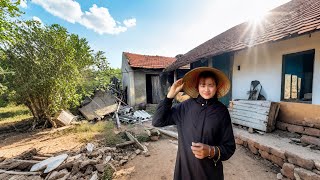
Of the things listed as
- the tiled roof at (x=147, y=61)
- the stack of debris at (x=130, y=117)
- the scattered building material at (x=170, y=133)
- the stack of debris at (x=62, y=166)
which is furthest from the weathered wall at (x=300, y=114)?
the tiled roof at (x=147, y=61)

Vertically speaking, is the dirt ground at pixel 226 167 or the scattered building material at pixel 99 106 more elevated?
the scattered building material at pixel 99 106

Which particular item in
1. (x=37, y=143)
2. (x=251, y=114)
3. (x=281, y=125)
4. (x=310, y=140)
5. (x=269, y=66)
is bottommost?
(x=37, y=143)

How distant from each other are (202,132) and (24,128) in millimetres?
10724

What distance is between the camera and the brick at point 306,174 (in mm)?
3320

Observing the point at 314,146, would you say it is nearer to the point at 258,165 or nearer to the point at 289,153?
the point at 289,153

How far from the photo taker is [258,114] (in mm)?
5746

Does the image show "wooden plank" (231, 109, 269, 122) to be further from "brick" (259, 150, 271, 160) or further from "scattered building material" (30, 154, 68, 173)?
"scattered building material" (30, 154, 68, 173)

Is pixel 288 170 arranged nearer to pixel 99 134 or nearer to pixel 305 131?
pixel 305 131

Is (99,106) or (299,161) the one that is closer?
(299,161)

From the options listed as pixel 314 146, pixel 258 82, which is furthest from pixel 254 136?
pixel 258 82

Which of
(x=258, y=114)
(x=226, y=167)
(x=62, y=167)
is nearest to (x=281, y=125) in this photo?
(x=258, y=114)

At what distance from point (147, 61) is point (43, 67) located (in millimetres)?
8750

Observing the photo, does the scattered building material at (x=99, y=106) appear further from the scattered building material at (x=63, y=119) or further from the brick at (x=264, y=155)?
the brick at (x=264, y=155)

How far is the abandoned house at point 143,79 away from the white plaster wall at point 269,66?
5901 millimetres
